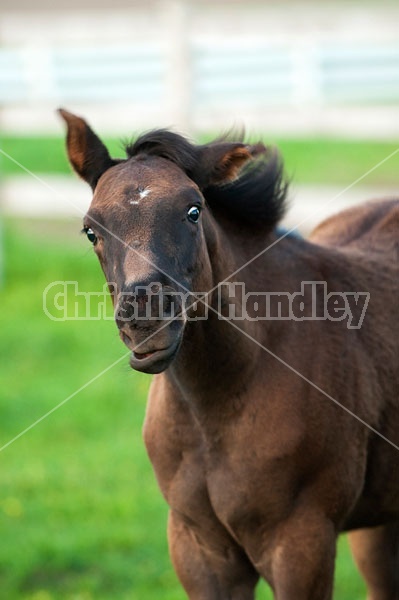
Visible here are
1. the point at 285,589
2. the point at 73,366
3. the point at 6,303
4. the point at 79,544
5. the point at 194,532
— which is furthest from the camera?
the point at 6,303

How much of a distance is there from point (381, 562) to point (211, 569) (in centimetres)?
120

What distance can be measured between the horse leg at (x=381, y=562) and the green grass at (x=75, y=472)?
51 cm

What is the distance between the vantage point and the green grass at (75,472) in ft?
19.0

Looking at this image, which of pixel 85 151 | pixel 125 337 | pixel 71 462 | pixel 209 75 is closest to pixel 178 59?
pixel 209 75

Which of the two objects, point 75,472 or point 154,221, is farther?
point 75,472

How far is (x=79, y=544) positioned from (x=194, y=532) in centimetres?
210

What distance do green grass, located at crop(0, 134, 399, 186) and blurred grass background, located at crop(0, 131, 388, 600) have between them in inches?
76.4

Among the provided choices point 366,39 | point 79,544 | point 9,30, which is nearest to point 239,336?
point 79,544

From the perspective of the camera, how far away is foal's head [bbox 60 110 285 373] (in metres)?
3.37

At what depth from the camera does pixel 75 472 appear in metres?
7.09

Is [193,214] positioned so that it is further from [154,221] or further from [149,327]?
[149,327]

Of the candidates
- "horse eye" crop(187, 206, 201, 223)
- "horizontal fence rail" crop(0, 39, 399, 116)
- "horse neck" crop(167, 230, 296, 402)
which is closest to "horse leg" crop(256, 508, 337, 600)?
"horse neck" crop(167, 230, 296, 402)

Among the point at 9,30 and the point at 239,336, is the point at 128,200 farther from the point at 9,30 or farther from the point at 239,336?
the point at 9,30

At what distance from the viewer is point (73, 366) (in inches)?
352
